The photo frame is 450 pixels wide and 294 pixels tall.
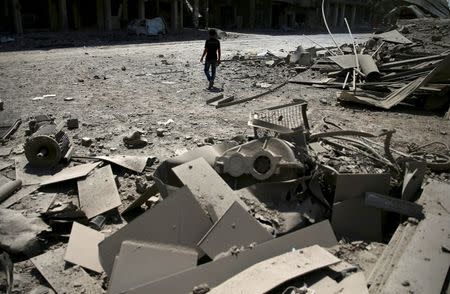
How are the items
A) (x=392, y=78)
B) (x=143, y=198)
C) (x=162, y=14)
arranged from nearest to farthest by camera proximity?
(x=143, y=198)
(x=392, y=78)
(x=162, y=14)

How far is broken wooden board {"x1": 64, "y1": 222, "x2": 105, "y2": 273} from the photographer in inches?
126

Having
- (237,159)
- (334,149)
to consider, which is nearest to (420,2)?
(334,149)

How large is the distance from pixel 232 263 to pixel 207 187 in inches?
39.4

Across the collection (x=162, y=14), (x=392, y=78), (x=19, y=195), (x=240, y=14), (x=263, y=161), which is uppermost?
(x=240, y=14)

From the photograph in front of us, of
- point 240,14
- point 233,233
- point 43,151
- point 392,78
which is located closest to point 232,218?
point 233,233

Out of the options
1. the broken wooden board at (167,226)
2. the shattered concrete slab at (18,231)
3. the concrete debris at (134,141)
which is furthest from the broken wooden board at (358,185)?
the concrete debris at (134,141)

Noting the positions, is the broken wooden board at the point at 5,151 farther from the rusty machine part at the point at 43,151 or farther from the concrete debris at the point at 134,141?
the concrete debris at the point at 134,141

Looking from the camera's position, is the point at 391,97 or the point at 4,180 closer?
the point at 4,180

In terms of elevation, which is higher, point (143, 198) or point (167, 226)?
point (167, 226)

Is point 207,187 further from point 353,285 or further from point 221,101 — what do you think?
point 221,101

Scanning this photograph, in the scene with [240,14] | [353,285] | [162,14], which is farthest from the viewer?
[240,14]

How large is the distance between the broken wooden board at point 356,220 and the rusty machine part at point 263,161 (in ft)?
1.71

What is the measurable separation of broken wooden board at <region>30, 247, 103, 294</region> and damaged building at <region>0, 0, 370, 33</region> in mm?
21763

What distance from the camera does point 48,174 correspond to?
4.83m
